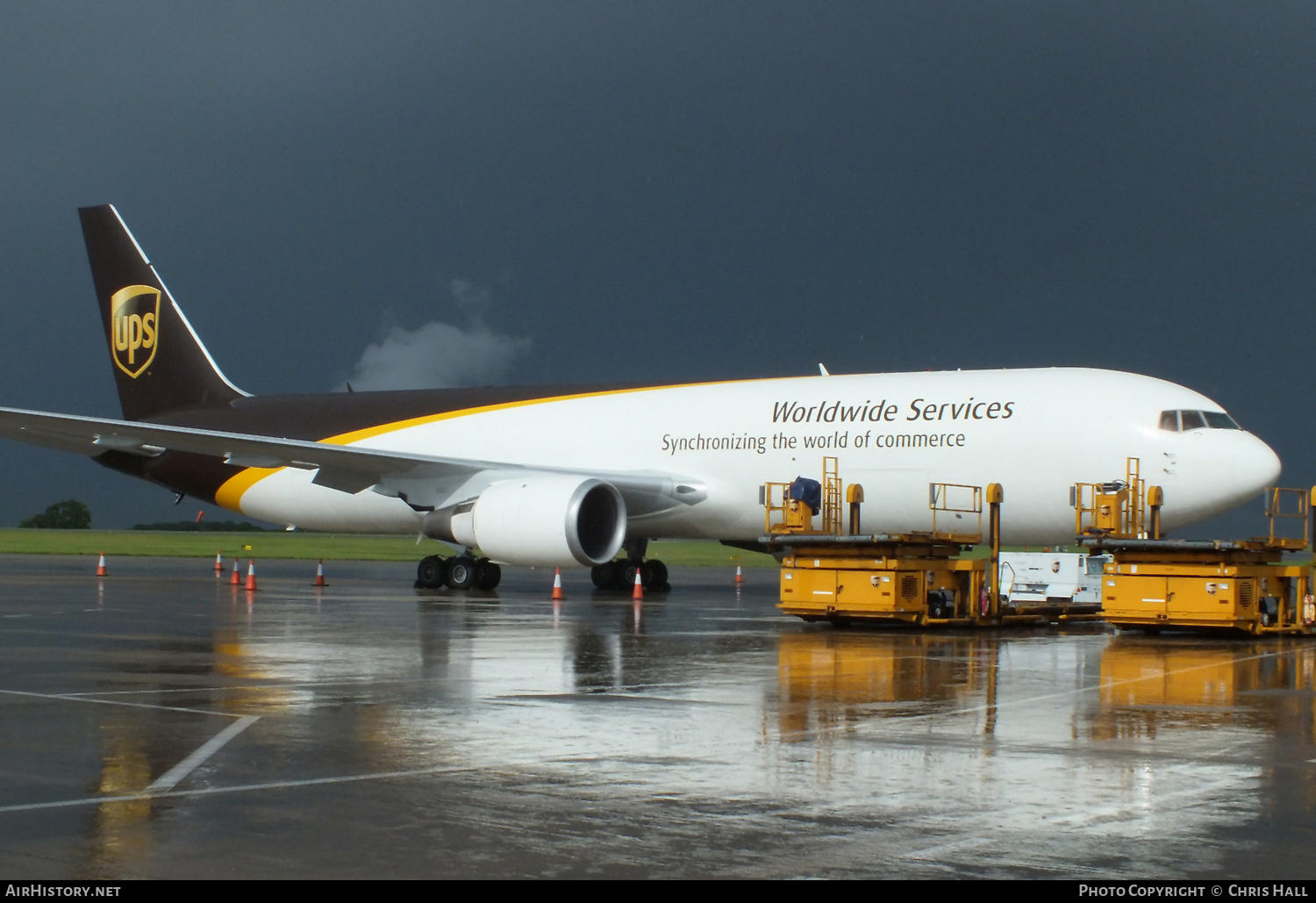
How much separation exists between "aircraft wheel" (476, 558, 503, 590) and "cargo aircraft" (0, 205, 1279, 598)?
34 mm

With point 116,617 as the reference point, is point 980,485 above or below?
above

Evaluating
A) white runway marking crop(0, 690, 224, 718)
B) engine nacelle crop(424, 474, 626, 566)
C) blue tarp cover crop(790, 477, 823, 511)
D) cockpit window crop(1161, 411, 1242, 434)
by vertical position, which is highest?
cockpit window crop(1161, 411, 1242, 434)

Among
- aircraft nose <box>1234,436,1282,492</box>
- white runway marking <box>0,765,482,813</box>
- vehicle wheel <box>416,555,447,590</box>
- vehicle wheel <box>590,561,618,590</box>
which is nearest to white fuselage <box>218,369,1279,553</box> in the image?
aircraft nose <box>1234,436,1282,492</box>

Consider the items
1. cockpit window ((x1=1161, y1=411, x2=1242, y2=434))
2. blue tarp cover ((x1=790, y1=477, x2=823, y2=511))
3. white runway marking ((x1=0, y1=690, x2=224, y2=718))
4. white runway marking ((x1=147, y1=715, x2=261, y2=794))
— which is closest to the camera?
white runway marking ((x1=147, y1=715, x2=261, y2=794))

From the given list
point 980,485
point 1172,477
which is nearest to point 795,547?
point 980,485

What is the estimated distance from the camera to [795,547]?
59.5ft

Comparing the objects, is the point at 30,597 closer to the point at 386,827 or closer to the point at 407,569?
the point at 407,569

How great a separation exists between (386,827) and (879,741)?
318 centimetres

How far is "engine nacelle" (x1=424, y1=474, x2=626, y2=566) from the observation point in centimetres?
2111

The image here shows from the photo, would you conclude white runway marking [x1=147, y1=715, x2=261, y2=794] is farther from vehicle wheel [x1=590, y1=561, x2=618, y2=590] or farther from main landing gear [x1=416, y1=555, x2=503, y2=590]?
vehicle wheel [x1=590, y1=561, x2=618, y2=590]

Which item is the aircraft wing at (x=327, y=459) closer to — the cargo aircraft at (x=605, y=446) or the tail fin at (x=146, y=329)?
the cargo aircraft at (x=605, y=446)

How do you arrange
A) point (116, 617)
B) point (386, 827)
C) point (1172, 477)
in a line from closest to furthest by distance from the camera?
point (386, 827)
point (116, 617)
point (1172, 477)

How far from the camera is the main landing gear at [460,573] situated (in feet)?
82.4

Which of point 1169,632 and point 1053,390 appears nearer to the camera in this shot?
point 1169,632
